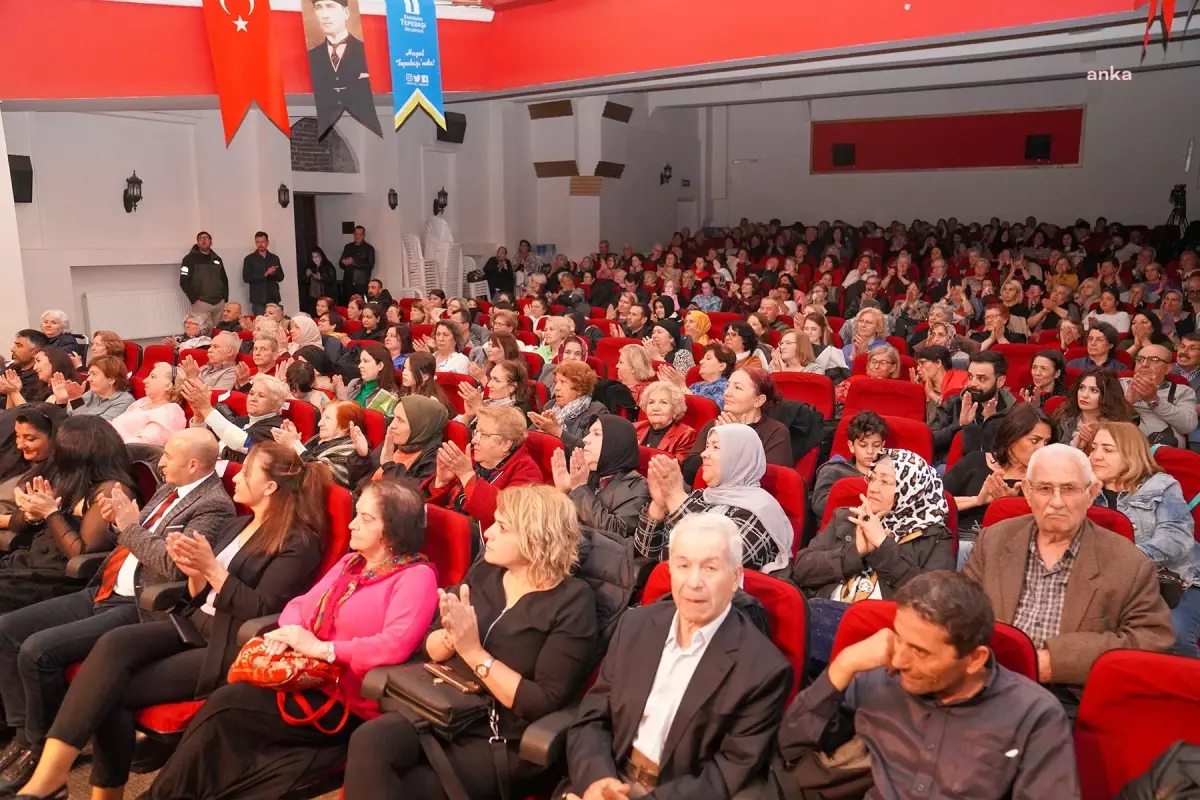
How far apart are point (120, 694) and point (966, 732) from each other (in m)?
2.04

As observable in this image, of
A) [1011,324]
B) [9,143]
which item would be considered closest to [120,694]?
[1011,324]

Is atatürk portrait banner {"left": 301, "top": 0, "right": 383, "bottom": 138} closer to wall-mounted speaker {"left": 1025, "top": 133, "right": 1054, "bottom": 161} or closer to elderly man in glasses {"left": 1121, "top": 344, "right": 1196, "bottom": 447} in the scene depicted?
elderly man in glasses {"left": 1121, "top": 344, "right": 1196, "bottom": 447}

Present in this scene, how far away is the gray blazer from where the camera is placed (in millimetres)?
2854

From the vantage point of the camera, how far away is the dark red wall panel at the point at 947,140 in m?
13.8

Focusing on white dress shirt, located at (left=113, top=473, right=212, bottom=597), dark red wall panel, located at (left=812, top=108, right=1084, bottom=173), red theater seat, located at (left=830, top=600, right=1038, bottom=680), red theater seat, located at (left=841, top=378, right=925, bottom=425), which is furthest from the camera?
dark red wall panel, located at (left=812, top=108, right=1084, bottom=173)

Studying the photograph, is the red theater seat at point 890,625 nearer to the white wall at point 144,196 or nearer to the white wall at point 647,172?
the white wall at point 144,196

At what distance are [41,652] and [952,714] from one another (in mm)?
2356

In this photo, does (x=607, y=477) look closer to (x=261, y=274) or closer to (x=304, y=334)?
(x=304, y=334)

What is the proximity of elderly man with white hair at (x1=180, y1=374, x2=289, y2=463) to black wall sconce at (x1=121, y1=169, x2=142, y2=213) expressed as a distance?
6.37 meters

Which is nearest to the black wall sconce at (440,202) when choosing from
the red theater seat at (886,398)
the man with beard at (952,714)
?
the red theater seat at (886,398)

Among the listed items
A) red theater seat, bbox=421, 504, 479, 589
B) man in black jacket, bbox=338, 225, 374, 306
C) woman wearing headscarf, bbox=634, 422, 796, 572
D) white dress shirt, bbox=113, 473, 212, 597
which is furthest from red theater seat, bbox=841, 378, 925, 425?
man in black jacket, bbox=338, 225, 374, 306

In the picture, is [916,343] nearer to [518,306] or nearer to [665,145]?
[518,306]

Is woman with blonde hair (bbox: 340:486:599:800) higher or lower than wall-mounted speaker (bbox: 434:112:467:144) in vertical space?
lower

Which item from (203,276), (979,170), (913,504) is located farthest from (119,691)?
(979,170)
